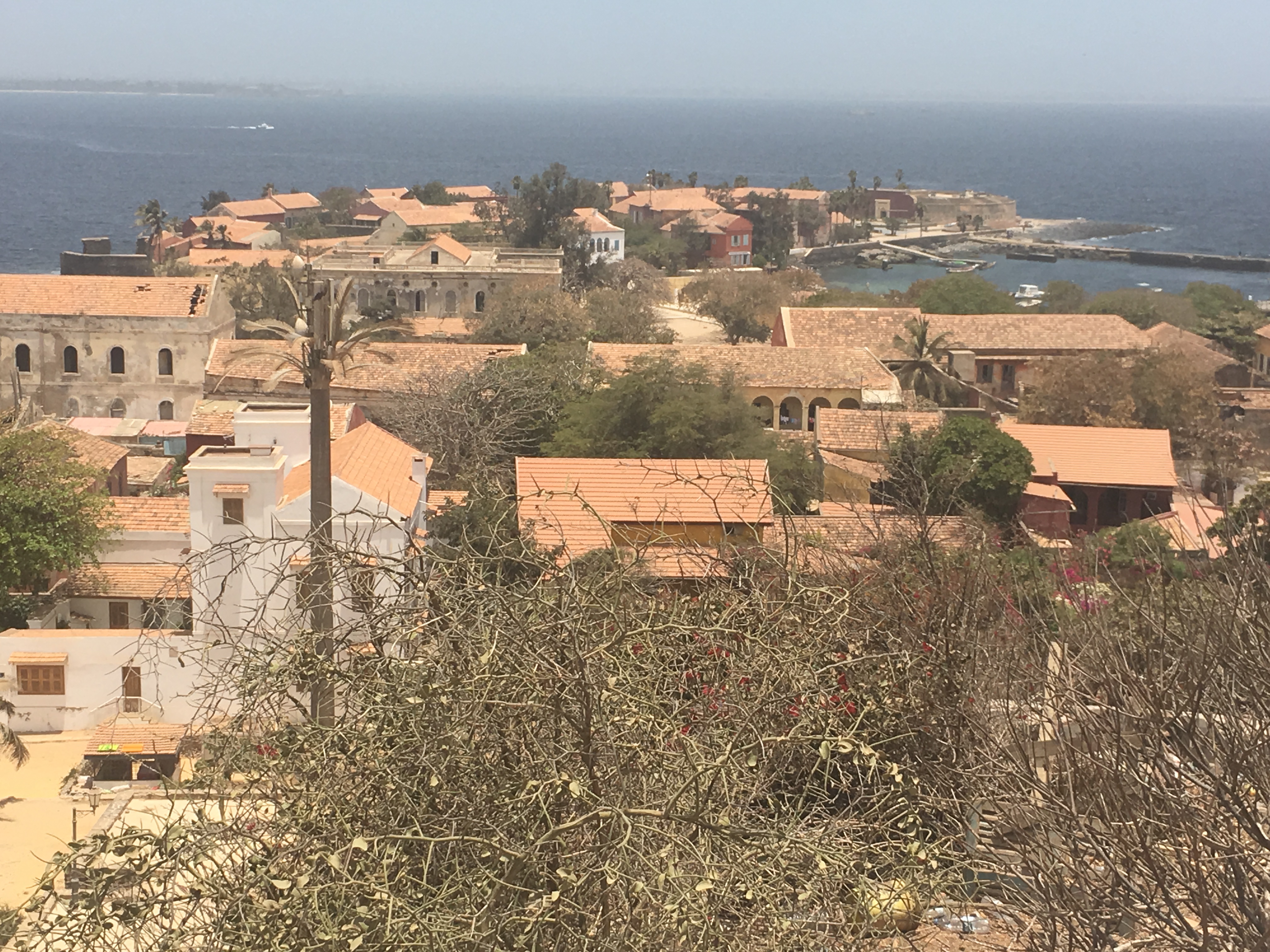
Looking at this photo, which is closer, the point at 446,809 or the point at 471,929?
the point at 471,929

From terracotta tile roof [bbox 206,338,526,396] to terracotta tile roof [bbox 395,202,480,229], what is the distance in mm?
43478

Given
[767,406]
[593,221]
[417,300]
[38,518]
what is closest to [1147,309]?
[767,406]

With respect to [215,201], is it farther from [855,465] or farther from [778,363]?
[855,465]

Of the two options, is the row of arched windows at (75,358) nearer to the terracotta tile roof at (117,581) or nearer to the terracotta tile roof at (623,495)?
the terracotta tile roof at (117,581)

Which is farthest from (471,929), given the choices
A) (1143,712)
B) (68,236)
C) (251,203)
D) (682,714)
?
(68,236)

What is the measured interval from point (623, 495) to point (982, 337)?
21619mm

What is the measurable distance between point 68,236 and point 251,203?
44.8 ft

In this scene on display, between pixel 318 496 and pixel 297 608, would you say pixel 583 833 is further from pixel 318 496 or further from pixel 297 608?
pixel 318 496

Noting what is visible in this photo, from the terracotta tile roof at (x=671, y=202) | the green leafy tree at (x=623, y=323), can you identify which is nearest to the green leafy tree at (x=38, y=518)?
the green leafy tree at (x=623, y=323)

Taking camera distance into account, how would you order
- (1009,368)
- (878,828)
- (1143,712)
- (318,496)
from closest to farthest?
1. (878,828)
2. (1143,712)
3. (318,496)
4. (1009,368)

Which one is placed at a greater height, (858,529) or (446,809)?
(446,809)

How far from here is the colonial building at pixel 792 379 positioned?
31.2m

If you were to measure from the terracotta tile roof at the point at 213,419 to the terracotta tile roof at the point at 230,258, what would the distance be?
27.1 metres

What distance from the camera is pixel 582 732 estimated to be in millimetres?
5805
